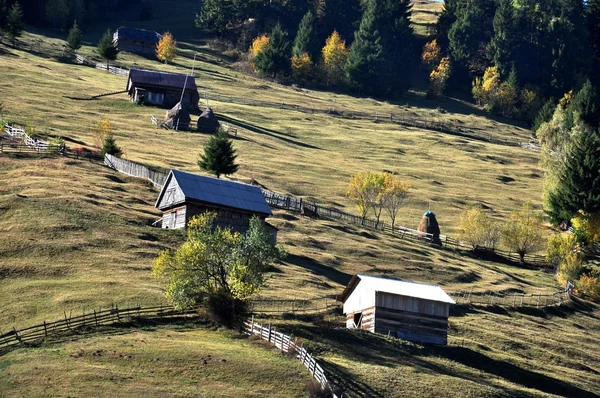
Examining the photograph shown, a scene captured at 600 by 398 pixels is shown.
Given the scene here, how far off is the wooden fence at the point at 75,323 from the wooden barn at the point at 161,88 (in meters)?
79.4

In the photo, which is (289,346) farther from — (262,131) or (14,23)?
(14,23)

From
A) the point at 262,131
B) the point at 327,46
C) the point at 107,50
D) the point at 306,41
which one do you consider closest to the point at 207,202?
the point at 262,131

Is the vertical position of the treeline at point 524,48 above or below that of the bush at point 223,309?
above

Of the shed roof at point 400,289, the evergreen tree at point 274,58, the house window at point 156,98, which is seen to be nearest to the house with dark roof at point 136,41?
the evergreen tree at point 274,58

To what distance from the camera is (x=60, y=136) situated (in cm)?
10181

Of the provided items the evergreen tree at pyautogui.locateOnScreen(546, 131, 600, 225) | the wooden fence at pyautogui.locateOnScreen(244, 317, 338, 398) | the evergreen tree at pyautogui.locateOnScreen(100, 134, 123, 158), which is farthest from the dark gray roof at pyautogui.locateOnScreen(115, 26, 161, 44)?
the wooden fence at pyautogui.locateOnScreen(244, 317, 338, 398)

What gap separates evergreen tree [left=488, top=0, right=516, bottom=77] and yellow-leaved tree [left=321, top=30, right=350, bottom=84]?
1073 inches

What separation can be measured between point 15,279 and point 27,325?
7468 mm

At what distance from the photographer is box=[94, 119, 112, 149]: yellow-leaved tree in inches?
4048

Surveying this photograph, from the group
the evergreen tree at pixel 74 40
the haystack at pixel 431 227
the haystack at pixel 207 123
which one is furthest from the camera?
the evergreen tree at pixel 74 40

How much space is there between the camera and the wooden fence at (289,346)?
48.0 metres

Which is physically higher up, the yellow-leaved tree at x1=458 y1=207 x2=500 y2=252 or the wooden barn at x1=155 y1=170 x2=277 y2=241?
the wooden barn at x1=155 y1=170 x2=277 y2=241

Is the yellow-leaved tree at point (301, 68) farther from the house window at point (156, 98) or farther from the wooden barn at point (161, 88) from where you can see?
the house window at point (156, 98)

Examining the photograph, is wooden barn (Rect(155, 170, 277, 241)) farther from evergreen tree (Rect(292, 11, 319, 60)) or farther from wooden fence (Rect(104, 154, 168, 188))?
evergreen tree (Rect(292, 11, 319, 60))
